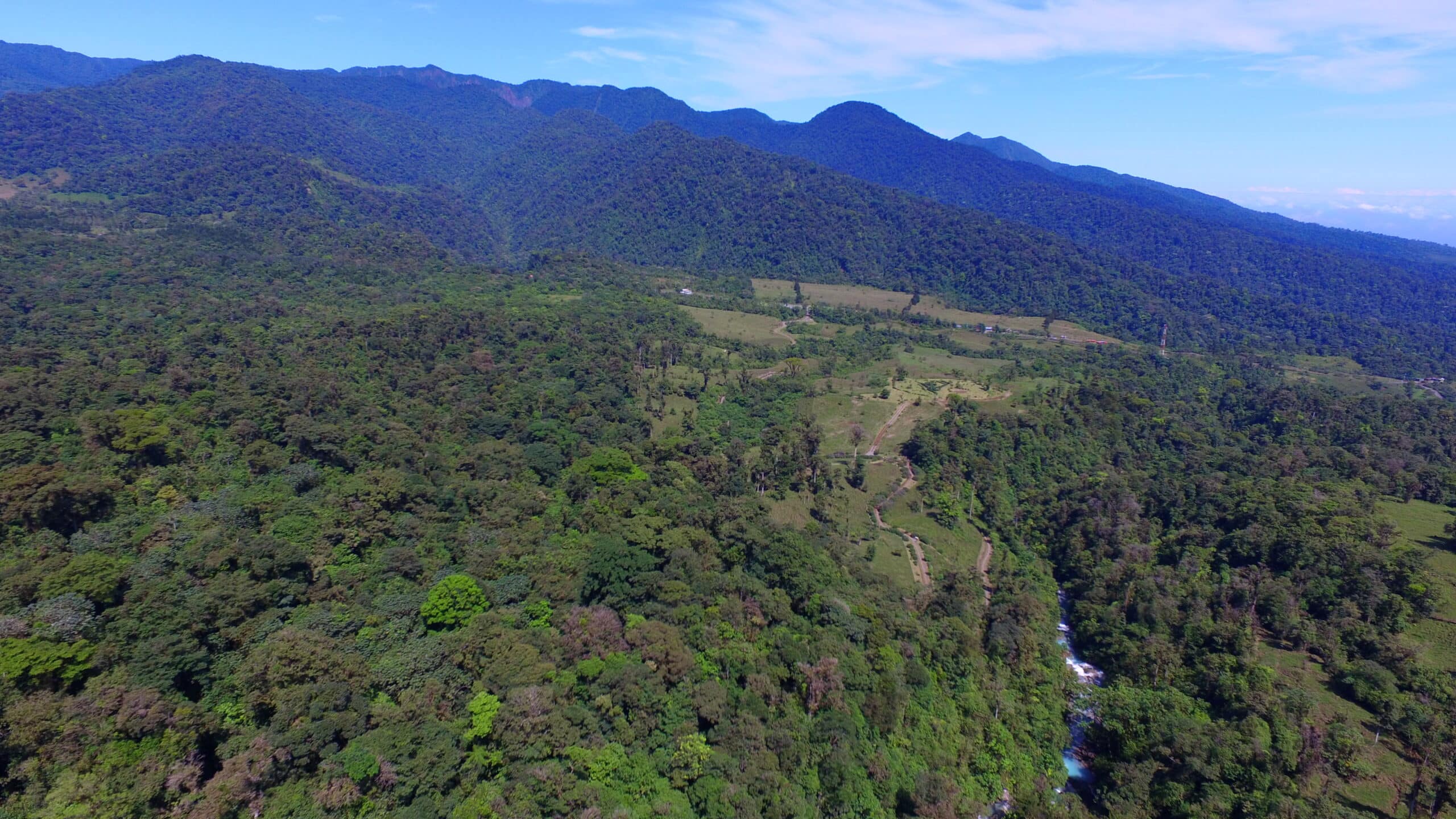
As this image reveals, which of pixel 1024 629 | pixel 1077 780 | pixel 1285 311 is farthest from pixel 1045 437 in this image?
pixel 1285 311

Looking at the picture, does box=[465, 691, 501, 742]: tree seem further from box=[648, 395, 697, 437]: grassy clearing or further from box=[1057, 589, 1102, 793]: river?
box=[648, 395, 697, 437]: grassy clearing

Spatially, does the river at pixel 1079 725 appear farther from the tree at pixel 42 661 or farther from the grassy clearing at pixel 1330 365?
the grassy clearing at pixel 1330 365

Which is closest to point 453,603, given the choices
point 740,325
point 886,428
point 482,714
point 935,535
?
point 482,714

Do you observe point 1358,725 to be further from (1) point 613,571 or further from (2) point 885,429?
(2) point 885,429

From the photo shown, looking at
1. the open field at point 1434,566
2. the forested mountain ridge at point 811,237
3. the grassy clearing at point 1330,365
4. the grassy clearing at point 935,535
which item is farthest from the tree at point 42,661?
the grassy clearing at point 1330,365

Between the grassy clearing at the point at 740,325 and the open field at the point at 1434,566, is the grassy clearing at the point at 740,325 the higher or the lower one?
the higher one
